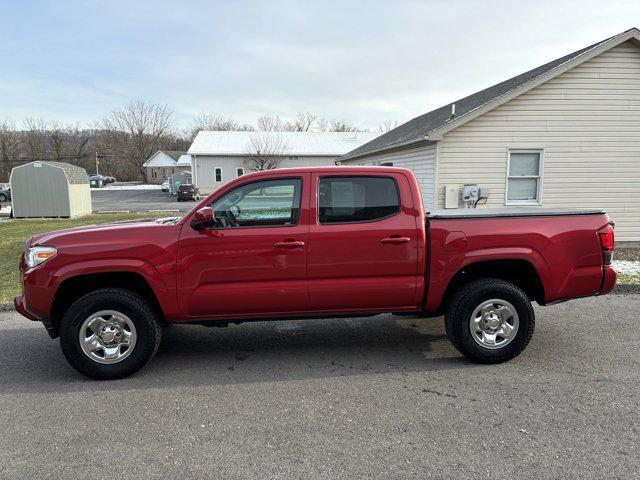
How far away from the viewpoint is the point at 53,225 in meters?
16.9

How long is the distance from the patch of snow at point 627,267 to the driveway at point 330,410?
11.0ft

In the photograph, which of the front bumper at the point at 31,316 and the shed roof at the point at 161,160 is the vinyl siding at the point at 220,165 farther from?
the shed roof at the point at 161,160

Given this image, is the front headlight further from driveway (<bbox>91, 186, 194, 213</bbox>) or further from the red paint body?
driveway (<bbox>91, 186, 194, 213</bbox>)

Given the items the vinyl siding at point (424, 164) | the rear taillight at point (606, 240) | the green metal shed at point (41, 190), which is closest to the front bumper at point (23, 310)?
the rear taillight at point (606, 240)

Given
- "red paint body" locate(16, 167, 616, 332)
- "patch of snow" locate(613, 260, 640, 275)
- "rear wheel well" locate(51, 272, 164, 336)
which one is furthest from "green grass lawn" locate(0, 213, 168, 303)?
"patch of snow" locate(613, 260, 640, 275)

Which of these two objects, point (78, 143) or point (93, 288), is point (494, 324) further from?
point (78, 143)

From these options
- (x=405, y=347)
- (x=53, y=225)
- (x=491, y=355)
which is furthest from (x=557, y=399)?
(x=53, y=225)

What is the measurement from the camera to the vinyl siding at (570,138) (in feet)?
35.1

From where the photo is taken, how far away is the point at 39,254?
390 cm

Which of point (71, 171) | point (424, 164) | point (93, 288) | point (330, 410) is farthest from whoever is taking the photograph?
point (71, 171)

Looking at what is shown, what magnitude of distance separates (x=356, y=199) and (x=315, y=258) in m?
0.70

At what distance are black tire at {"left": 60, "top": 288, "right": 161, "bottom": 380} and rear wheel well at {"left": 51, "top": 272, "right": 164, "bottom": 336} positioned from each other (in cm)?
14

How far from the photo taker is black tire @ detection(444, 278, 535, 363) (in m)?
4.15

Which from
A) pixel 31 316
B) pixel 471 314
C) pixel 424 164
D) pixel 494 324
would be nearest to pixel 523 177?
pixel 424 164
